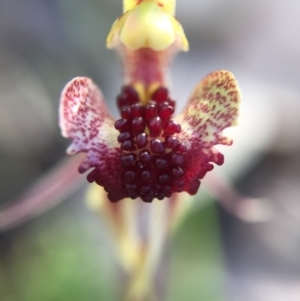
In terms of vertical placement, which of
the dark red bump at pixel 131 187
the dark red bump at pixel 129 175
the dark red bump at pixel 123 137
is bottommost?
the dark red bump at pixel 131 187

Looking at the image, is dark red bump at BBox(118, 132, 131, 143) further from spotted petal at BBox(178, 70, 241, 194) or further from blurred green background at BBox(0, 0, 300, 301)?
blurred green background at BBox(0, 0, 300, 301)

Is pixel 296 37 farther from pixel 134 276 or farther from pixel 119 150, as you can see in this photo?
pixel 119 150

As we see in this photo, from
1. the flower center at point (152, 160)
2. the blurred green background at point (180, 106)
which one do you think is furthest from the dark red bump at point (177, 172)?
the blurred green background at point (180, 106)

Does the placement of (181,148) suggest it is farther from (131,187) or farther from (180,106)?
(180,106)

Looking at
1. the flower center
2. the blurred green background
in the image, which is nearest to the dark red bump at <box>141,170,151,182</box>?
the flower center

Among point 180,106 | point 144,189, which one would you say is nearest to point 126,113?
point 144,189

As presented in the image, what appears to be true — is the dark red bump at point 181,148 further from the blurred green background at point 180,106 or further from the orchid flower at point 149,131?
the blurred green background at point 180,106
